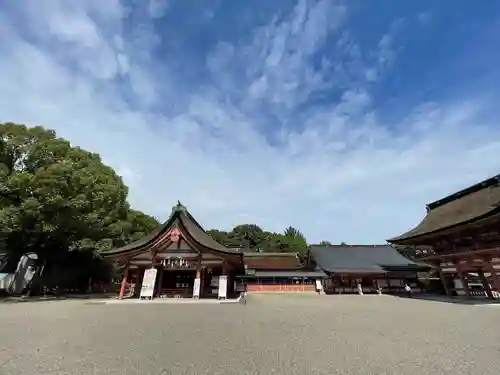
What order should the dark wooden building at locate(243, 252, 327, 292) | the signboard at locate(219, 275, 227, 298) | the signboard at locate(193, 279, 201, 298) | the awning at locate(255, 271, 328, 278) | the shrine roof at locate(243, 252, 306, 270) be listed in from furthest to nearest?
1. the shrine roof at locate(243, 252, 306, 270)
2. the awning at locate(255, 271, 328, 278)
3. the dark wooden building at locate(243, 252, 327, 292)
4. the signboard at locate(193, 279, 201, 298)
5. the signboard at locate(219, 275, 227, 298)

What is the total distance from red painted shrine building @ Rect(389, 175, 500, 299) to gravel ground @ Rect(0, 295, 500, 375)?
28.0 feet

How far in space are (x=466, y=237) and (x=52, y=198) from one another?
999 inches

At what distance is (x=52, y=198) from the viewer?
739 inches

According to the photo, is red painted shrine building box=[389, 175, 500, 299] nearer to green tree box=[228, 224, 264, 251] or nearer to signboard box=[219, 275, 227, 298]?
signboard box=[219, 275, 227, 298]

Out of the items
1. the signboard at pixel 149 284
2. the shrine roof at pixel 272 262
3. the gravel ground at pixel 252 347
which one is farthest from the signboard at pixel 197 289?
the shrine roof at pixel 272 262

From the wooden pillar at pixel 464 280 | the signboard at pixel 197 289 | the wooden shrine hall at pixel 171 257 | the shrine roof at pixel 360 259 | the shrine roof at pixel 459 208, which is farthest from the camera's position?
the shrine roof at pixel 360 259

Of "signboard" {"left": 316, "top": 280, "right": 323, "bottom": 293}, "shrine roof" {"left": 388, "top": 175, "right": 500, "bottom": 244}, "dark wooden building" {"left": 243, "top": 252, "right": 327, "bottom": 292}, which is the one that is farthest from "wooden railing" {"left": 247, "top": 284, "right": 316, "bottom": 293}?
"shrine roof" {"left": 388, "top": 175, "right": 500, "bottom": 244}

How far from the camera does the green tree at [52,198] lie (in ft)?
62.4

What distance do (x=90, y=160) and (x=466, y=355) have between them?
2686 centimetres

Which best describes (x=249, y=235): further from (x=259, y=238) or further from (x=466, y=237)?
(x=466, y=237)

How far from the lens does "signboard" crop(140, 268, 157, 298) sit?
19.2m

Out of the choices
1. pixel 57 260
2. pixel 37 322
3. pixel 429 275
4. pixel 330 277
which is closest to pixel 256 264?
pixel 330 277

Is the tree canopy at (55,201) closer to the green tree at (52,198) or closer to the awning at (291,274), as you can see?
the green tree at (52,198)

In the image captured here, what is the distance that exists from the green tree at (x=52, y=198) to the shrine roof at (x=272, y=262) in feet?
56.1
